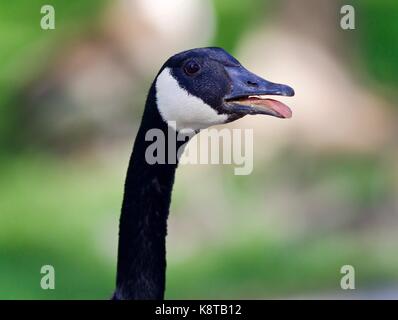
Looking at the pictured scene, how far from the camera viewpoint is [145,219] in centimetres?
379

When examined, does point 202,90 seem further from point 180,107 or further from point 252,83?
point 252,83

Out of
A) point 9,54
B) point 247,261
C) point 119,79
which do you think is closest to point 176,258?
point 247,261

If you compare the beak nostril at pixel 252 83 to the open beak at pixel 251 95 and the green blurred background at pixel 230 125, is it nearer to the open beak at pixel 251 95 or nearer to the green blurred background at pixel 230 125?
the open beak at pixel 251 95

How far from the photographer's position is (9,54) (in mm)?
7918

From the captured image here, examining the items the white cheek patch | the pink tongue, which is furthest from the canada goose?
the pink tongue

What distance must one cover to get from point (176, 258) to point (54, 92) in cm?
196

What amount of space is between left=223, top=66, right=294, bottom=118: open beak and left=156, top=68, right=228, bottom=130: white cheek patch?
0.08 meters

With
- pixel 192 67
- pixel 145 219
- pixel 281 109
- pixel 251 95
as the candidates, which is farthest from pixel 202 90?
pixel 145 219

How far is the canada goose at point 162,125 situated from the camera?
3760mm

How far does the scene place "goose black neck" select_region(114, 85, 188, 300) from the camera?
3.79 meters

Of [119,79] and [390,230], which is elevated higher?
[119,79]

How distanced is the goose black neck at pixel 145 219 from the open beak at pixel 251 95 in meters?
0.28

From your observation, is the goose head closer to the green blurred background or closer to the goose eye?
the goose eye

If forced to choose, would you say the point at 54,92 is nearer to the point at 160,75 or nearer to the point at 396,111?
the point at 396,111
